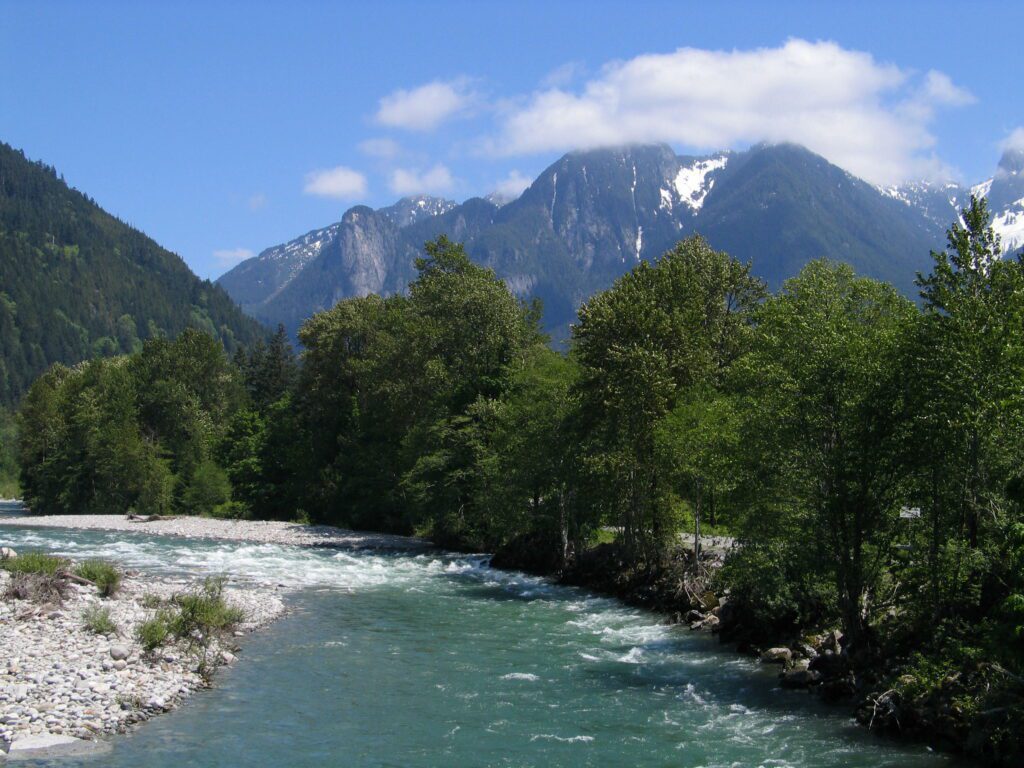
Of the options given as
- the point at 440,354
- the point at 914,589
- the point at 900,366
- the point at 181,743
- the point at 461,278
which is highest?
the point at 461,278

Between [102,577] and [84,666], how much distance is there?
891 cm

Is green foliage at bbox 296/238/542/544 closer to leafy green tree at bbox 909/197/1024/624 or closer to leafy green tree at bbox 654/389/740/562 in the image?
leafy green tree at bbox 654/389/740/562

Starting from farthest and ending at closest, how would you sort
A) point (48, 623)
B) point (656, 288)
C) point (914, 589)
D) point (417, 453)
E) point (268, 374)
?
1. point (268, 374)
2. point (417, 453)
3. point (656, 288)
4. point (48, 623)
5. point (914, 589)

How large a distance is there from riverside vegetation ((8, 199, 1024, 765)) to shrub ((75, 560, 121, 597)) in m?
17.8

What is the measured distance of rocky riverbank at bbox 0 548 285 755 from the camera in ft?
57.9

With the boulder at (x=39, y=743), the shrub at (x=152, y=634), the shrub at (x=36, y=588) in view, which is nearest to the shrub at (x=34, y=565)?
the shrub at (x=36, y=588)

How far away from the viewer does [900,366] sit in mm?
20938

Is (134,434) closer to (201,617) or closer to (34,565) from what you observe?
(34,565)

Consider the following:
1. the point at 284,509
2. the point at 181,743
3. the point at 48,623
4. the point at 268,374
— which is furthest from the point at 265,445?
the point at 181,743

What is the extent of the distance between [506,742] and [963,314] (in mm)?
13375

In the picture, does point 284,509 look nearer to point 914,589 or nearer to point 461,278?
point 461,278

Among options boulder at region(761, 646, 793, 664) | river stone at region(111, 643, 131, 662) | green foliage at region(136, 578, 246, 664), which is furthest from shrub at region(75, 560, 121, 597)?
boulder at region(761, 646, 793, 664)

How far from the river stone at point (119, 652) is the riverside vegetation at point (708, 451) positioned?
16.4 meters

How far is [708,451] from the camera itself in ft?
105
